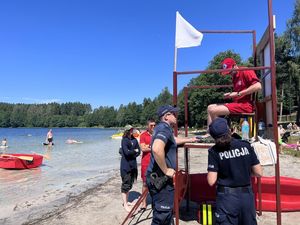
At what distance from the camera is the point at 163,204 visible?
4387 mm

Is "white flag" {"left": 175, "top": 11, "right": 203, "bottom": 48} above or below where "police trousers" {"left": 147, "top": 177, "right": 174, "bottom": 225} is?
above

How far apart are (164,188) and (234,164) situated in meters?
1.13

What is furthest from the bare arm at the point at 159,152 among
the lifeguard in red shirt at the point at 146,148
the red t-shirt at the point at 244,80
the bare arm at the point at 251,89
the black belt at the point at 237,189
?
the lifeguard in red shirt at the point at 146,148

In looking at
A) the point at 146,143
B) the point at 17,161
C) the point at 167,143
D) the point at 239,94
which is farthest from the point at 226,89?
the point at 167,143

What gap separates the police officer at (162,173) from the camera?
4293 millimetres

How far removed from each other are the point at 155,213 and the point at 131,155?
10.7 ft

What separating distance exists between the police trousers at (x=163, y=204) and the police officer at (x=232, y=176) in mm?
803

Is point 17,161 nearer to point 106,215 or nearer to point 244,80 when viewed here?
point 106,215

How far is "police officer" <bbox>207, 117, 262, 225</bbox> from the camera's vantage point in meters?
3.68

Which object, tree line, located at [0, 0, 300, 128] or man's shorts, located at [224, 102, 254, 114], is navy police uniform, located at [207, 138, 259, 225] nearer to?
man's shorts, located at [224, 102, 254, 114]

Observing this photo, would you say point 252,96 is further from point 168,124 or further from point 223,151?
point 223,151

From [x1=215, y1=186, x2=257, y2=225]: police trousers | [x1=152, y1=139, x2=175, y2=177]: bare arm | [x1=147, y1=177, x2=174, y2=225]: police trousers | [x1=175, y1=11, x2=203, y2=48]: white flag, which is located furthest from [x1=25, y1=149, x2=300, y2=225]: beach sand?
[x1=175, y1=11, x2=203, y2=48]: white flag

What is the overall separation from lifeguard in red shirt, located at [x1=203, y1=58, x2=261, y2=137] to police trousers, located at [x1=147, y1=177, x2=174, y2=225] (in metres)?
1.49

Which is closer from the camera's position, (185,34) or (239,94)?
(239,94)
